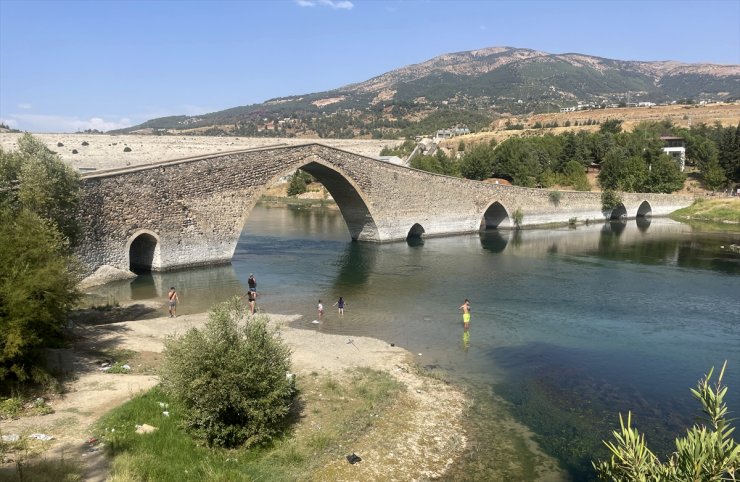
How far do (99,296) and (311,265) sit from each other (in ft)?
40.0

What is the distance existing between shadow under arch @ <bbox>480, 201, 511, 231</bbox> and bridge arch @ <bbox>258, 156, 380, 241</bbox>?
14855 mm

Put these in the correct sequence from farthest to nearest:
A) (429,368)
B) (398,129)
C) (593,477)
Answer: (398,129) → (429,368) → (593,477)

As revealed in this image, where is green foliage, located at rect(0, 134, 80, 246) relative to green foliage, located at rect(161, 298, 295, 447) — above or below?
above

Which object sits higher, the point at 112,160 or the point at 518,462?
the point at 112,160

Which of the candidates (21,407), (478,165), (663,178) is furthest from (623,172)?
(21,407)

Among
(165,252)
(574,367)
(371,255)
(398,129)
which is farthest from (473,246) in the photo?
(398,129)

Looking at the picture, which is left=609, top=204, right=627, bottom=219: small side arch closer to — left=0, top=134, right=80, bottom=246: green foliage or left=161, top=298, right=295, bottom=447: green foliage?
left=0, top=134, right=80, bottom=246: green foliage

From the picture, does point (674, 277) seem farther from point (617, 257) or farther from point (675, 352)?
point (675, 352)

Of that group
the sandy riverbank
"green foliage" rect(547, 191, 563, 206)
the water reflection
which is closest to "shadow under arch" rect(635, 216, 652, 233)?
"green foliage" rect(547, 191, 563, 206)

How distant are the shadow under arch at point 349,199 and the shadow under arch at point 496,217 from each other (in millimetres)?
14837

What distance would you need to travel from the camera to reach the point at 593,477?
1045 cm

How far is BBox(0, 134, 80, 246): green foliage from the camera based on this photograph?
1880 cm

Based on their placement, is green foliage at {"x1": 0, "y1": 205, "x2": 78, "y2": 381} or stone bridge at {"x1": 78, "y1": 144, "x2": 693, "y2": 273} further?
stone bridge at {"x1": 78, "y1": 144, "x2": 693, "y2": 273}

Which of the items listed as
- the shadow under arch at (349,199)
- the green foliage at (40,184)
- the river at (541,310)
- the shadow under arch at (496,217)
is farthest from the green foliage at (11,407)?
the shadow under arch at (496,217)
